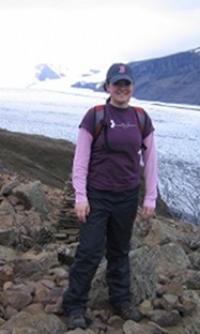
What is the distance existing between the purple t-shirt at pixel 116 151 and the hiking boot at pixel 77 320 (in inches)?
37.1

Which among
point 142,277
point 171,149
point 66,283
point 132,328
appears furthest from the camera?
point 171,149

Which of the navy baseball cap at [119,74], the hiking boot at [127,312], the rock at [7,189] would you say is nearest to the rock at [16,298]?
the hiking boot at [127,312]

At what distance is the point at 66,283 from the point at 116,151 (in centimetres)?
151

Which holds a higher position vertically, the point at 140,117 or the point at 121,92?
the point at 121,92

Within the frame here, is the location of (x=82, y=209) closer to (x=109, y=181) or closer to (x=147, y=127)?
(x=109, y=181)

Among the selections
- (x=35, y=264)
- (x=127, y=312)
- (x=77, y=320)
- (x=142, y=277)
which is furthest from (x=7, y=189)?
(x=77, y=320)

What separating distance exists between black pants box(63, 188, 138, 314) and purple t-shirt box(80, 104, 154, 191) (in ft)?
0.29

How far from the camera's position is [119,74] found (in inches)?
195

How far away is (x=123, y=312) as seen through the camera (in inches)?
210

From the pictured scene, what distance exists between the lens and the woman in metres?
4.91

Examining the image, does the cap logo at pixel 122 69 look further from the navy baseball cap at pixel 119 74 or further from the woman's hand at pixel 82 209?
the woman's hand at pixel 82 209

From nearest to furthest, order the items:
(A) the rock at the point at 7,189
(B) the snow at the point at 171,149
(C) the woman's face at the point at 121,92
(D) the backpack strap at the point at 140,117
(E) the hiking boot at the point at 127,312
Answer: (C) the woman's face at the point at 121,92 < (D) the backpack strap at the point at 140,117 < (E) the hiking boot at the point at 127,312 < (A) the rock at the point at 7,189 < (B) the snow at the point at 171,149

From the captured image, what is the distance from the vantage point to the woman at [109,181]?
16.1 feet

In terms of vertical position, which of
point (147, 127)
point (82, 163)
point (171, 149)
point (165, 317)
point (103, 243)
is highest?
point (147, 127)
